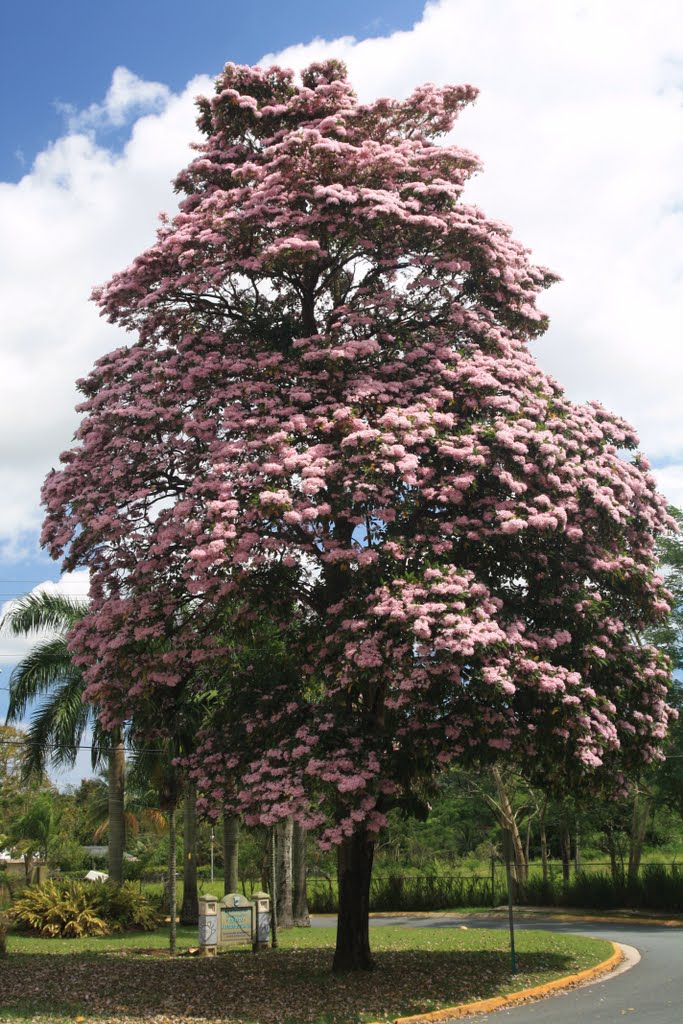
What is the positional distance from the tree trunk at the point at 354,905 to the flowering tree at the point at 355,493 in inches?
1.8

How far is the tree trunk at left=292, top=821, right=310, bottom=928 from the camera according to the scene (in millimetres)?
29047

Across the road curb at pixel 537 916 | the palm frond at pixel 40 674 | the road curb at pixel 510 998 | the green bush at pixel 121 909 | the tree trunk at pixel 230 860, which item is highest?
Answer: the palm frond at pixel 40 674

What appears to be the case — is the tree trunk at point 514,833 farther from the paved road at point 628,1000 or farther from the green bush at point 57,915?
the green bush at point 57,915

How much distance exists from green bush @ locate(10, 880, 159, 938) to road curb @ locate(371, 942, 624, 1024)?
47.3ft

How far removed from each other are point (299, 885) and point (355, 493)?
19837mm

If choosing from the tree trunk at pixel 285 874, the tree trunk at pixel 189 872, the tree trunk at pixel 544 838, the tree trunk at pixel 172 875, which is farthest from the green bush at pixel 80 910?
the tree trunk at pixel 544 838

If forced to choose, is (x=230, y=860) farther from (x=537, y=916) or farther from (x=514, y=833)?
(x=514, y=833)

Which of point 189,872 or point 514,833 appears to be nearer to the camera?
point 189,872

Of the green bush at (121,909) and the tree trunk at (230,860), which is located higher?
the tree trunk at (230,860)

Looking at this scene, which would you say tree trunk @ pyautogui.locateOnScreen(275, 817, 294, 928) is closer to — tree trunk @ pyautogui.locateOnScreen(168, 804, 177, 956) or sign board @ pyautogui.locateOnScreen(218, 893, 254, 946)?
tree trunk @ pyautogui.locateOnScreen(168, 804, 177, 956)

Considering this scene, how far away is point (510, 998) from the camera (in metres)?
13.6

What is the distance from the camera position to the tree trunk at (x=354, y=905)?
51.6 feet

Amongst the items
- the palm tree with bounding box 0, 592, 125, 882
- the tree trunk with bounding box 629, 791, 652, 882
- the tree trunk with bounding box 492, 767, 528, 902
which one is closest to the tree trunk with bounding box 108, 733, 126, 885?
the palm tree with bounding box 0, 592, 125, 882

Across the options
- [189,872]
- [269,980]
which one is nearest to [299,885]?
[189,872]
